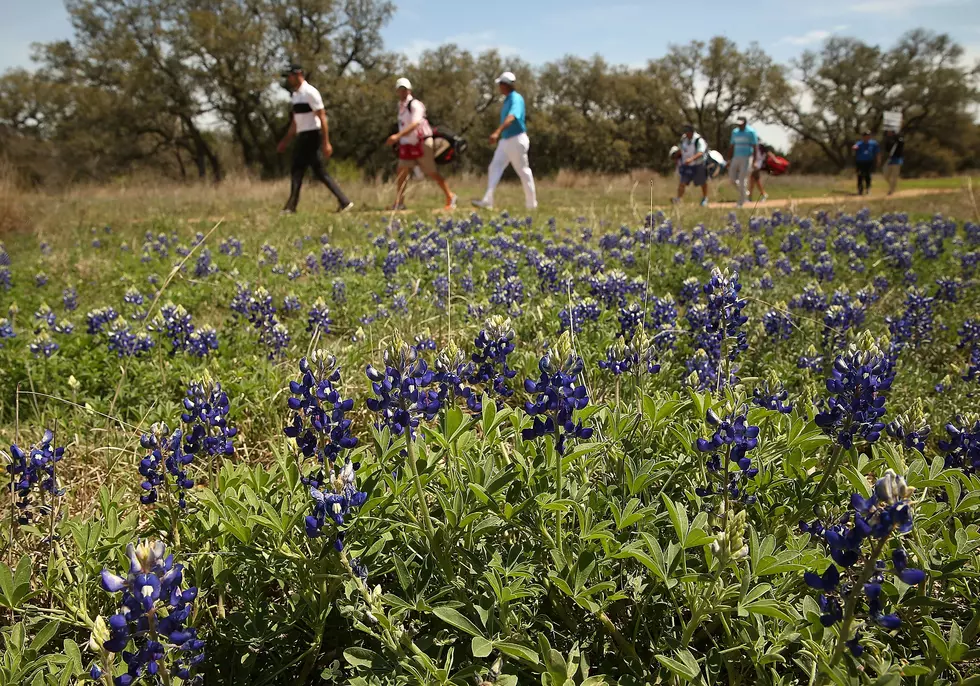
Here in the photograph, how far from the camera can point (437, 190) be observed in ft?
62.6

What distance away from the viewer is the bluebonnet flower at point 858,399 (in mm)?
1961

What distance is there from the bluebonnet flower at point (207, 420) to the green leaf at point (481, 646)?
1.22 meters

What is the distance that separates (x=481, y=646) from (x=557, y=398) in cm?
70

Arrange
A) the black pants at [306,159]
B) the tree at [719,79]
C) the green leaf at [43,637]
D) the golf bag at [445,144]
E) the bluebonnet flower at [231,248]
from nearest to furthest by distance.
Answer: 1. the green leaf at [43,637]
2. the bluebonnet flower at [231,248]
3. the black pants at [306,159]
4. the golf bag at [445,144]
5. the tree at [719,79]

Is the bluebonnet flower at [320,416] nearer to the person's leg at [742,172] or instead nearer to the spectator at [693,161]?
the spectator at [693,161]

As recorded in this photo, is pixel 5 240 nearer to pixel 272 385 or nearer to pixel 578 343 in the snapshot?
pixel 272 385

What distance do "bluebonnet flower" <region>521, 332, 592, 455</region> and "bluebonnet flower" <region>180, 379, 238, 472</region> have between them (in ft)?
3.90

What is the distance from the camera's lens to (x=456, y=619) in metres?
1.64

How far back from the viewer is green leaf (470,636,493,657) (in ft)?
5.01

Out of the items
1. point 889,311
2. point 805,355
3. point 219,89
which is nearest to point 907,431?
point 805,355

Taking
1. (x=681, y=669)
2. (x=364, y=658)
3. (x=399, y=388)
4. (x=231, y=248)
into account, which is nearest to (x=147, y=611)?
(x=364, y=658)

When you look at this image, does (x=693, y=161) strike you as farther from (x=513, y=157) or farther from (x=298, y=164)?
(x=298, y=164)

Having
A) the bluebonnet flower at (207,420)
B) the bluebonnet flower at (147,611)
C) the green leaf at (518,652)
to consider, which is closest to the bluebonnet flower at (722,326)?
the green leaf at (518,652)

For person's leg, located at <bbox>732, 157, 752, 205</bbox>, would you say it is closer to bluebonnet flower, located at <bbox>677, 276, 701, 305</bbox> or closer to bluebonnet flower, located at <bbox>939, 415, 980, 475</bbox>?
bluebonnet flower, located at <bbox>677, 276, 701, 305</bbox>
